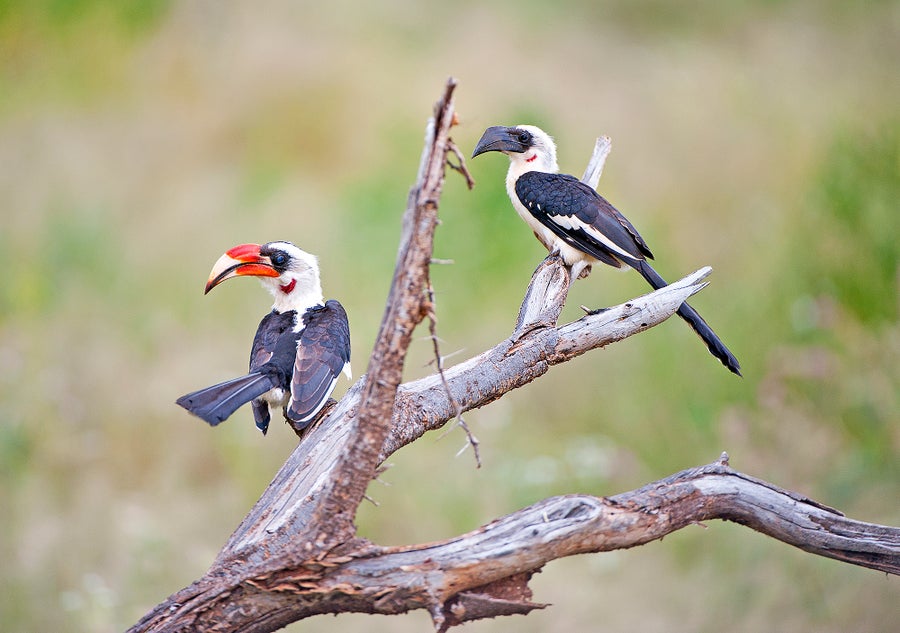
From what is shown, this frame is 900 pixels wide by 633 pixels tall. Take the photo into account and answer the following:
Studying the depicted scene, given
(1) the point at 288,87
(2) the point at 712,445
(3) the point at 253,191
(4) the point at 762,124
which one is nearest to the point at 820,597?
(2) the point at 712,445

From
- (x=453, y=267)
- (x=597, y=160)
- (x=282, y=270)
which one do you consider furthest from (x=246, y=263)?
(x=453, y=267)

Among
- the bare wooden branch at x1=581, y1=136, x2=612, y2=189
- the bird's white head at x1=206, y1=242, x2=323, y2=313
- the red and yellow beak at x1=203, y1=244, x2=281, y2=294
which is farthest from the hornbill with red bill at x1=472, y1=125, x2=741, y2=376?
the red and yellow beak at x1=203, y1=244, x2=281, y2=294

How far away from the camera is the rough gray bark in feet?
7.36

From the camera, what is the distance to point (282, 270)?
158 inches

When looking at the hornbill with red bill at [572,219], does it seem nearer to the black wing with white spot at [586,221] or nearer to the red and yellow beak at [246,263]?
the black wing with white spot at [586,221]

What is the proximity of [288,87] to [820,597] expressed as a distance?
24.8 feet

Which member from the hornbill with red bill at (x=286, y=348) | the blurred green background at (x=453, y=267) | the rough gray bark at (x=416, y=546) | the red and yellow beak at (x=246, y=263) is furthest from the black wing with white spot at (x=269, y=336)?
the blurred green background at (x=453, y=267)

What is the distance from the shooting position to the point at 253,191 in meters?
8.76

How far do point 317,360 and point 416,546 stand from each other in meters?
1.29

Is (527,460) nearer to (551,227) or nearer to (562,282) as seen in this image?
(551,227)

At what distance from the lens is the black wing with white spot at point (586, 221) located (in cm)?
420

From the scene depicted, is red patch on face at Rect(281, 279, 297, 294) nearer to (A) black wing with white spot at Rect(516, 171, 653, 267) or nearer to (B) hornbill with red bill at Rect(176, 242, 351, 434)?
(B) hornbill with red bill at Rect(176, 242, 351, 434)

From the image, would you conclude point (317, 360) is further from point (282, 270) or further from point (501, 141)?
point (501, 141)

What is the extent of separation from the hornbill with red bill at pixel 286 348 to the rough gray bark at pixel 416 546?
57 cm
